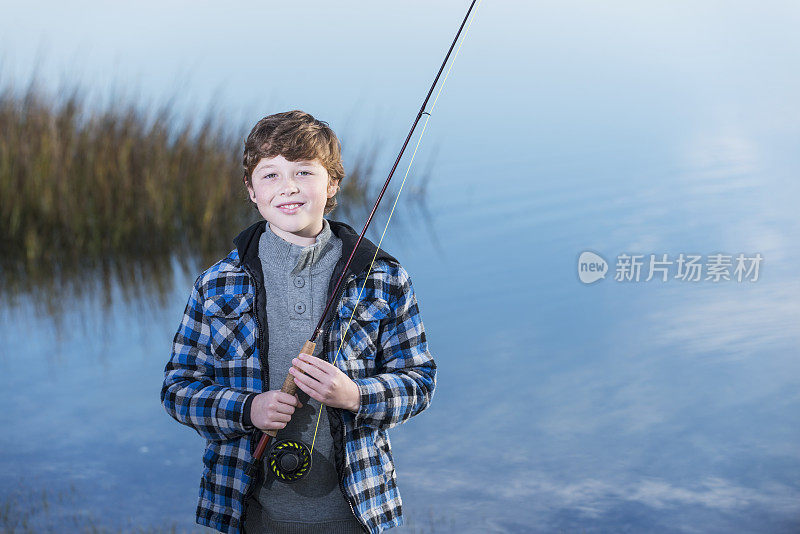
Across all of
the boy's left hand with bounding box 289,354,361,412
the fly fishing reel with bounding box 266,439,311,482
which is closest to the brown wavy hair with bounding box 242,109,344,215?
the boy's left hand with bounding box 289,354,361,412

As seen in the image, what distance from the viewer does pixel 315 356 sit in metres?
2.12

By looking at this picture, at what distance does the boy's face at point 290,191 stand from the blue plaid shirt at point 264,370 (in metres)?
0.10

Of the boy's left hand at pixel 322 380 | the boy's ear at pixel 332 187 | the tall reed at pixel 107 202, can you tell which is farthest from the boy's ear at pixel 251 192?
the tall reed at pixel 107 202

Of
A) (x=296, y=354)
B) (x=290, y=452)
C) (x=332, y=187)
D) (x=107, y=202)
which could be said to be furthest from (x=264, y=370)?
(x=107, y=202)

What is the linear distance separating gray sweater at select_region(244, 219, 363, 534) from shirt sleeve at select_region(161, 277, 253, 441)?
98 mm

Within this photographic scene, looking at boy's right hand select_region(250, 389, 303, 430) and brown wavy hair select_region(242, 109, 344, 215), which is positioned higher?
brown wavy hair select_region(242, 109, 344, 215)

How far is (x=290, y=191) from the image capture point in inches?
83.5

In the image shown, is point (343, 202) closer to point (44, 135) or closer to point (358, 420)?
point (44, 135)

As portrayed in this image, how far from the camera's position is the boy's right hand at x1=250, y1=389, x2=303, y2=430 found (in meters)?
2.03

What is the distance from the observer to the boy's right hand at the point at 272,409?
203 cm

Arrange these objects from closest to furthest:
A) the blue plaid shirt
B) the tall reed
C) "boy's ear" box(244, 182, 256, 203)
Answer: the blue plaid shirt
"boy's ear" box(244, 182, 256, 203)
the tall reed

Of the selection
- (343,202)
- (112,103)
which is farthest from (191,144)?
(343,202)

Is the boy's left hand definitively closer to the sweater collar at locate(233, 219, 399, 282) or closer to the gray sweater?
the gray sweater

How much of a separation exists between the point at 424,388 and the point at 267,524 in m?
0.43
